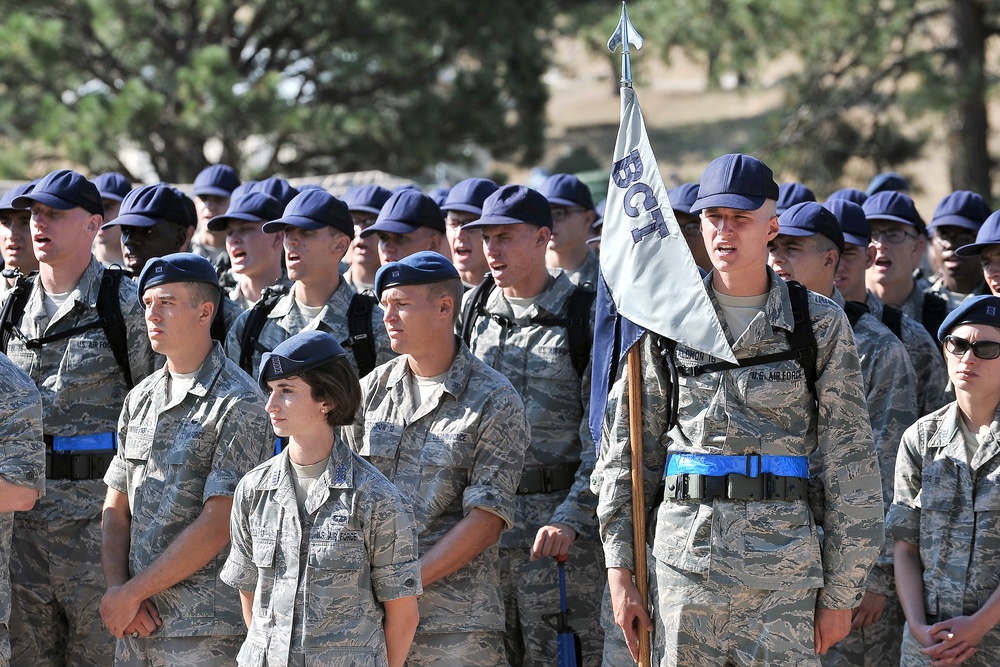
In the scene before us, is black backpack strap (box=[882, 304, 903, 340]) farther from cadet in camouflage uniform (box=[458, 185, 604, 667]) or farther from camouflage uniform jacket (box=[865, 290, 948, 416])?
cadet in camouflage uniform (box=[458, 185, 604, 667])

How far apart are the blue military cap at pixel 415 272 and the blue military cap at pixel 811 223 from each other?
1.68 m

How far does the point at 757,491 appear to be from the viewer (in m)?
4.05

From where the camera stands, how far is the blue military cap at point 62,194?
5738mm

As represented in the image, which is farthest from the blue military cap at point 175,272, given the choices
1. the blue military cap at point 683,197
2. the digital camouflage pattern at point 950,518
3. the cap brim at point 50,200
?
the digital camouflage pattern at point 950,518

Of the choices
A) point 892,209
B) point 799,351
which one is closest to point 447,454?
point 799,351

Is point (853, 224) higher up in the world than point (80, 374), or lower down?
higher up

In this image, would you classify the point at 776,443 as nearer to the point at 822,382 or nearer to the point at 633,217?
the point at 822,382

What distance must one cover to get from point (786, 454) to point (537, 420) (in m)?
1.77

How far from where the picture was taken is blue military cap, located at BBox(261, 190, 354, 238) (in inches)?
240

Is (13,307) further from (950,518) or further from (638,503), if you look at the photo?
(950,518)

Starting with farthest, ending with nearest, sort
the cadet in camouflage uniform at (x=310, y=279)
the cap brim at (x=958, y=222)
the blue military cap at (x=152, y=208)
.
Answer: the cap brim at (x=958, y=222) < the blue military cap at (x=152, y=208) < the cadet in camouflage uniform at (x=310, y=279)

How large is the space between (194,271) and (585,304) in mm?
1815

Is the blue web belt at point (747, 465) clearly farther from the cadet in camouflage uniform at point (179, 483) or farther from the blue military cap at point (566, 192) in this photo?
the blue military cap at point (566, 192)

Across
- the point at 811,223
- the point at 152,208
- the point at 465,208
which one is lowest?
the point at 811,223
